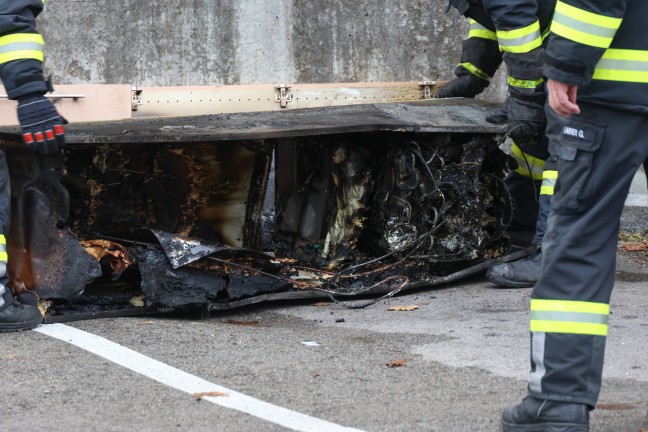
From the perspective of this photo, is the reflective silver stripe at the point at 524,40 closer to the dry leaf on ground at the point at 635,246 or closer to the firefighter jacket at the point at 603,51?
the dry leaf on ground at the point at 635,246

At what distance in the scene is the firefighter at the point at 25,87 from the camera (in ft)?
14.8

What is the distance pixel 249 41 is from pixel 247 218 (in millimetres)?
2523

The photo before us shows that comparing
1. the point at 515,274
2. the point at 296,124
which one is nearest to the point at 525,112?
the point at 515,274

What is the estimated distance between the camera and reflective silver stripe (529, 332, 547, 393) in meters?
3.00

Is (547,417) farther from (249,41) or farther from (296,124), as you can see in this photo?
(249,41)

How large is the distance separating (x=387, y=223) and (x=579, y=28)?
285 cm

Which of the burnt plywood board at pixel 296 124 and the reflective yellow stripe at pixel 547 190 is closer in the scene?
the burnt plywood board at pixel 296 124

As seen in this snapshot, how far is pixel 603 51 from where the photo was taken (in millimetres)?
2914

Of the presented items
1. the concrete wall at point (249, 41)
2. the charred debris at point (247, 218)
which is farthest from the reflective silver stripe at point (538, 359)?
the concrete wall at point (249, 41)

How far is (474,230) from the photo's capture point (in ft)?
18.8

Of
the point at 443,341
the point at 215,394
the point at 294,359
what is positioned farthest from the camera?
the point at 443,341

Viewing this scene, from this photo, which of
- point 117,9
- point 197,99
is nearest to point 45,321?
point 197,99

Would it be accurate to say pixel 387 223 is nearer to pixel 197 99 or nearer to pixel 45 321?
pixel 197 99

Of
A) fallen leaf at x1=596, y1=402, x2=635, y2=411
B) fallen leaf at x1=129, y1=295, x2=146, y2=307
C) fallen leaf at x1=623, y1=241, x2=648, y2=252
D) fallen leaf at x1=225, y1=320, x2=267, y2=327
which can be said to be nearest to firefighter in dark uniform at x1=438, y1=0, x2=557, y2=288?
fallen leaf at x1=623, y1=241, x2=648, y2=252
